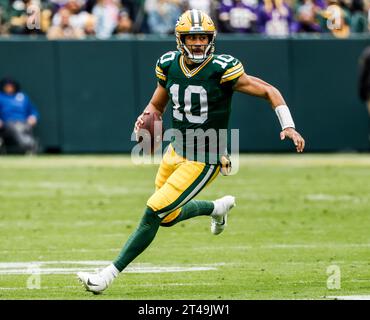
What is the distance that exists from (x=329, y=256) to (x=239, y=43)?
A: 33.7ft

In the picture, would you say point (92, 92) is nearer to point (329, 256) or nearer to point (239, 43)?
point (239, 43)

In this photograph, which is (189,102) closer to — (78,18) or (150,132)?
(150,132)

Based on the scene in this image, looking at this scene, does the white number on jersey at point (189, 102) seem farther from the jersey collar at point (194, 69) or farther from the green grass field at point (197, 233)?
the green grass field at point (197, 233)

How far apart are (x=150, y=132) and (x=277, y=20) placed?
11454 millimetres

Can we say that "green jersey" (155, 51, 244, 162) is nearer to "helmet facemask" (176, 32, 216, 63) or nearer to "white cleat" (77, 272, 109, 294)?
"helmet facemask" (176, 32, 216, 63)

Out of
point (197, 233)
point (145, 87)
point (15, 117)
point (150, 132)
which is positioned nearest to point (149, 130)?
point (150, 132)

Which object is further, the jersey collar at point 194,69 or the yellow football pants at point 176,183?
the jersey collar at point 194,69

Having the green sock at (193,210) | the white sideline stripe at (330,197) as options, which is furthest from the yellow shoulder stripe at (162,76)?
the white sideline stripe at (330,197)

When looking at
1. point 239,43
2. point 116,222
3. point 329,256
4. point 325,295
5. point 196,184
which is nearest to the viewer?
point 325,295

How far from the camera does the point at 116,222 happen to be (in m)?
12.3

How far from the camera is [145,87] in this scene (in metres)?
20.0

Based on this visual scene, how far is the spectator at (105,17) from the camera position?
20094 mm

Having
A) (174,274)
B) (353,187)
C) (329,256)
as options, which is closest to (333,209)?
(353,187)
